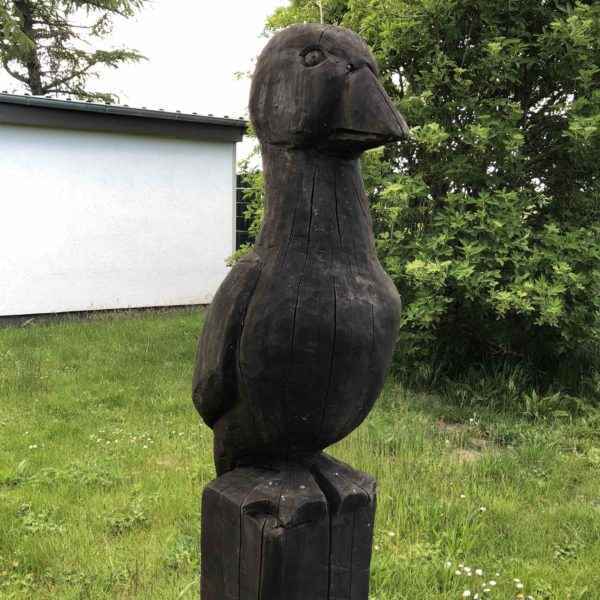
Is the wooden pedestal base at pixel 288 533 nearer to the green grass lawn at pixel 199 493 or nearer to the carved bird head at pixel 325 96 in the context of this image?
the carved bird head at pixel 325 96

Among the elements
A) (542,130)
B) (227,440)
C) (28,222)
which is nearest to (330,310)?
(227,440)

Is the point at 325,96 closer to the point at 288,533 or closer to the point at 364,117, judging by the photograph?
the point at 364,117

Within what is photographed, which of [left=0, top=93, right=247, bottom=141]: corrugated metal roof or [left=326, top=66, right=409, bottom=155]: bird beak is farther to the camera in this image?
[left=0, top=93, right=247, bottom=141]: corrugated metal roof

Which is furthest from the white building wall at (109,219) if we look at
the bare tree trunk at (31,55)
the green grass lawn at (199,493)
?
the bare tree trunk at (31,55)

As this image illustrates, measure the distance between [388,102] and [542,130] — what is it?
4.81 m

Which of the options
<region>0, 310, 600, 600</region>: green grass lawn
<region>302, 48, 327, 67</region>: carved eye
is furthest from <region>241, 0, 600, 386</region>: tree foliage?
<region>302, 48, 327, 67</region>: carved eye

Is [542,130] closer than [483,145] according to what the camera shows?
No

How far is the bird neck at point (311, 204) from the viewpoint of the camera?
164 centimetres

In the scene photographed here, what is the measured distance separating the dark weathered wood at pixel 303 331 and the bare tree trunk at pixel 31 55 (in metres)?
15.3

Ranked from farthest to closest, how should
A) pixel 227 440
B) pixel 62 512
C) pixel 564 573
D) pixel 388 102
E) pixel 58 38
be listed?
1. pixel 58 38
2. pixel 62 512
3. pixel 564 573
4. pixel 227 440
5. pixel 388 102

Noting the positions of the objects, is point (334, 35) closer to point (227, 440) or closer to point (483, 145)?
point (227, 440)

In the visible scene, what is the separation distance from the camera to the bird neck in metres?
1.64

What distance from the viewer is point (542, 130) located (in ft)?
19.2

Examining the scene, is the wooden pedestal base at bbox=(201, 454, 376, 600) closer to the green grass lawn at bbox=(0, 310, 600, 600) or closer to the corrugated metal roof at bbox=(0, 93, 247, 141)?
the green grass lawn at bbox=(0, 310, 600, 600)
